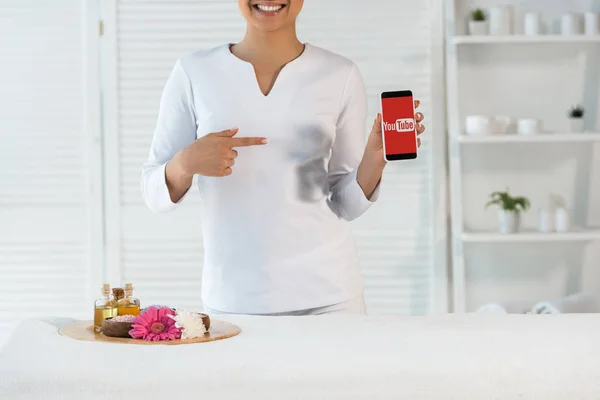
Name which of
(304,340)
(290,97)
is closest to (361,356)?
(304,340)

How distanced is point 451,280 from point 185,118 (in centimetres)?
182

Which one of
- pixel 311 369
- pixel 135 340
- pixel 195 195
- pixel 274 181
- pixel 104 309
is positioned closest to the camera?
pixel 311 369

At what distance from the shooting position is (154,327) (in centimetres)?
132

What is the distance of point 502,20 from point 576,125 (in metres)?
0.45

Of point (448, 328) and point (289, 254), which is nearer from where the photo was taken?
point (448, 328)

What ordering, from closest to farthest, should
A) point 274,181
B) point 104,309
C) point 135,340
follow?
point 135,340 < point 104,309 < point 274,181

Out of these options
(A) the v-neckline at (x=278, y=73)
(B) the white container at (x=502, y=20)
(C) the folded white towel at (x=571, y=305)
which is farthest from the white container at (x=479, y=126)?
(A) the v-neckline at (x=278, y=73)

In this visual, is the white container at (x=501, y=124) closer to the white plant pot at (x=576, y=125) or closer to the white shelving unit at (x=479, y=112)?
the white shelving unit at (x=479, y=112)

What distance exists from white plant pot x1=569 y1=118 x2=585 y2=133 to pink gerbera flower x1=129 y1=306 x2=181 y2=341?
2.19 meters

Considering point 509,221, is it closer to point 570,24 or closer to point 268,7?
point 570,24

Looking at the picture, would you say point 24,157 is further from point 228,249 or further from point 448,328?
point 448,328

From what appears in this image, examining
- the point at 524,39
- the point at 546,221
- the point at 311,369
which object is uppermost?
the point at 524,39

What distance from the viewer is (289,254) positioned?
66.0 inches

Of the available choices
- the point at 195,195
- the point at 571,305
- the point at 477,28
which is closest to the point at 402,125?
the point at 571,305
